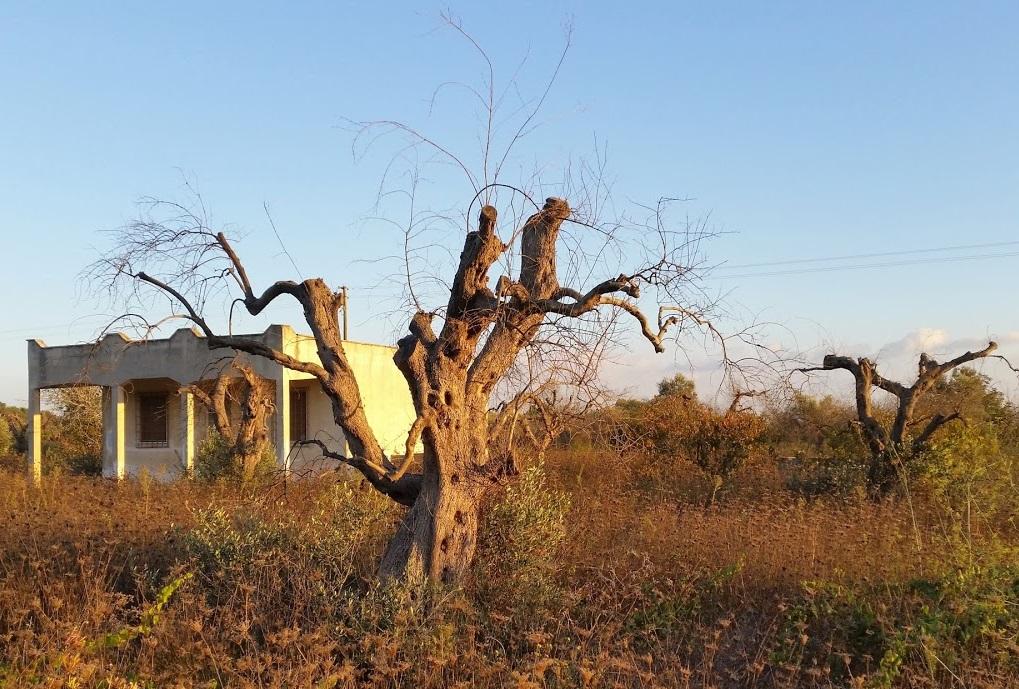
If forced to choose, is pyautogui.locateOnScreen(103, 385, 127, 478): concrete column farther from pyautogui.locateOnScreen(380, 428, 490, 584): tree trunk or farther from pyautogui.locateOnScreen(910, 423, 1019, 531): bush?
pyautogui.locateOnScreen(910, 423, 1019, 531): bush

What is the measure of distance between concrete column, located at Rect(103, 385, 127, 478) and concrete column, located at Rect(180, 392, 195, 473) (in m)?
1.30

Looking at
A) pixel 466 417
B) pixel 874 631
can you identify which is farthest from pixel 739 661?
pixel 466 417

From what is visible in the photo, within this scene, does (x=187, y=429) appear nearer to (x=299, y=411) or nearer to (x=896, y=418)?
(x=299, y=411)

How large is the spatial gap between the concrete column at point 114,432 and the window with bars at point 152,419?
1294 mm

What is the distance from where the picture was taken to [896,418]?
43.4ft

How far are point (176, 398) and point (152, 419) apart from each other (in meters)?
1.48

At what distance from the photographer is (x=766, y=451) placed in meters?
15.6

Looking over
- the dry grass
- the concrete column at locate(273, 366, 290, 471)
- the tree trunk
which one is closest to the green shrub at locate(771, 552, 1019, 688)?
the dry grass

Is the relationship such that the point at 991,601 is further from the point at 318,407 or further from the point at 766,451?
the point at 318,407

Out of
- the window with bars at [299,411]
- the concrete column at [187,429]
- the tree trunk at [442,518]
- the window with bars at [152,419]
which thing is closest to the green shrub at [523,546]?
the tree trunk at [442,518]

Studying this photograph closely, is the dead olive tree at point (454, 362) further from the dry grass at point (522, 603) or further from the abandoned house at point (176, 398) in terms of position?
the abandoned house at point (176, 398)

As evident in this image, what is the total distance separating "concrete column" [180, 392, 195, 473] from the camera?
19922 mm

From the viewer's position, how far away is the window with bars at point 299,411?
22.1 metres

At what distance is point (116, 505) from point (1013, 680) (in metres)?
8.01
